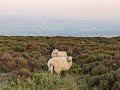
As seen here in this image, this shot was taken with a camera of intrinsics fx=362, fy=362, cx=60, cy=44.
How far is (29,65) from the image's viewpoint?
1398 cm

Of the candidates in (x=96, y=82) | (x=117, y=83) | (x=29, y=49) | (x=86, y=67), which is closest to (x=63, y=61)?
(x=86, y=67)

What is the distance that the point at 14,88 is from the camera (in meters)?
9.27

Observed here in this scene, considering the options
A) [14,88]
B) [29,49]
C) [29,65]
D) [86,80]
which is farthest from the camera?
[29,49]

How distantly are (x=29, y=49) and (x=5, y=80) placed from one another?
11.2 metres

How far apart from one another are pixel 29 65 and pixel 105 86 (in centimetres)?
495

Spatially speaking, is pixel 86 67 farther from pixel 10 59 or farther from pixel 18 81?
pixel 18 81

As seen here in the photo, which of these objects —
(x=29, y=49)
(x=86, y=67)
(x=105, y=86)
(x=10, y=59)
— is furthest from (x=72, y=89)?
(x=29, y=49)

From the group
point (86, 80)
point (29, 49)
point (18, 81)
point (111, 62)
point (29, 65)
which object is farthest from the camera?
point (29, 49)

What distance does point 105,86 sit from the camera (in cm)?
966

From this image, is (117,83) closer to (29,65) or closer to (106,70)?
(106,70)

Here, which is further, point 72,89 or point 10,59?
point 10,59

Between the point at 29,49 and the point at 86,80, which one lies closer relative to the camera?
the point at 86,80

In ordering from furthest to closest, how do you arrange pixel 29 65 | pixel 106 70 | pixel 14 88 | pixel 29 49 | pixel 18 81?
pixel 29 49 → pixel 29 65 → pixel 106 70 → pixel 18 81 → pixel 14 88

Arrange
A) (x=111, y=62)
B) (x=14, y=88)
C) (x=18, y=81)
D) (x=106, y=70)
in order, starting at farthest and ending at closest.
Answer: (x=111, y=62) < (x=106, y=70) < (x=18, y=81) < (x=14, y=88)
